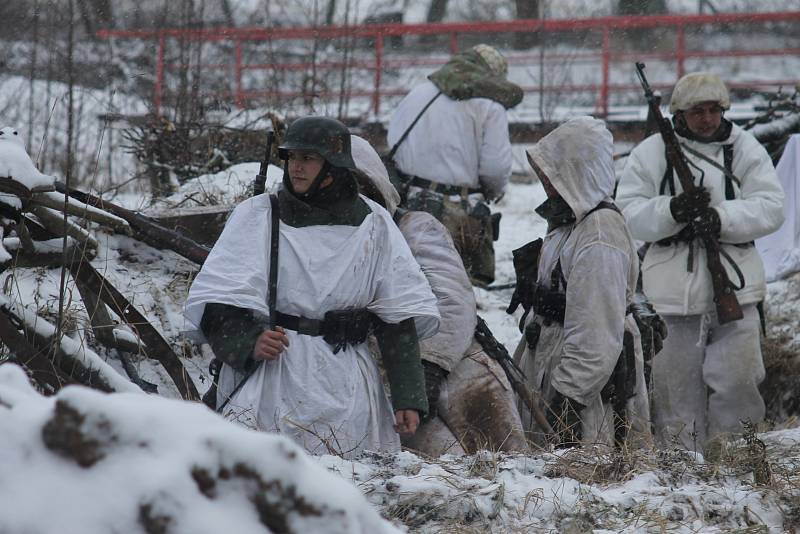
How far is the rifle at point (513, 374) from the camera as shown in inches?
188

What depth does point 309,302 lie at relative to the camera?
387 centimetres

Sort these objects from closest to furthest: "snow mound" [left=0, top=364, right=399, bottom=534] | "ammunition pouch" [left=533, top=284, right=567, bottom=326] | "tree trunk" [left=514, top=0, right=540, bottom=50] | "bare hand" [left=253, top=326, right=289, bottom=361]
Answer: "snow mound" [left=0, top=364, right=399, bottom=534] → "bare hand" [left=253, top=326, right=289, bottom=361] → "ammunition pouch" [left=533, top=284, right=567, bottom=326] → "tree trunk" [left=514, top=0, right=540, bottom=50]

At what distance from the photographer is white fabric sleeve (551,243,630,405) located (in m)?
4.68

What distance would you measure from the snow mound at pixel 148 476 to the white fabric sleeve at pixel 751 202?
14.9ft

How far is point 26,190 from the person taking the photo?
4.48m

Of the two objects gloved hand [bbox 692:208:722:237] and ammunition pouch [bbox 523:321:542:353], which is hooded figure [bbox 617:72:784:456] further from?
ammunition pouch [bbox 523:321:542:353]

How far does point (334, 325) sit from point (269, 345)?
0.86ft

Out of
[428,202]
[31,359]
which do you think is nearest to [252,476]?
[31,359]

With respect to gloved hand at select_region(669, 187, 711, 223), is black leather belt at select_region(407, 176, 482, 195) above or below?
below

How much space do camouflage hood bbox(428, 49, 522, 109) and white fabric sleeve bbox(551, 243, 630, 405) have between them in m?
2.57

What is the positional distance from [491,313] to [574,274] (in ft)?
11.6

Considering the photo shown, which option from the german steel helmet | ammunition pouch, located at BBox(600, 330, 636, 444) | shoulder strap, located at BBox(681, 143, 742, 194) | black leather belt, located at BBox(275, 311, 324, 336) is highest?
the german steel helmet

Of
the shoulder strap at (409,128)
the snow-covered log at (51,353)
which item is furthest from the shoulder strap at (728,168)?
the snow-covered log at (51,353)

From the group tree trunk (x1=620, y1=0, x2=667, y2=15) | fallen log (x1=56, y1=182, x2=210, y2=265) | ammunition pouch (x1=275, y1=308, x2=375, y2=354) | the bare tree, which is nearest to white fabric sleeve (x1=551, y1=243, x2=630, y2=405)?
ammunition pouch (x1=275, y1=308, x2=375, y2=354)
